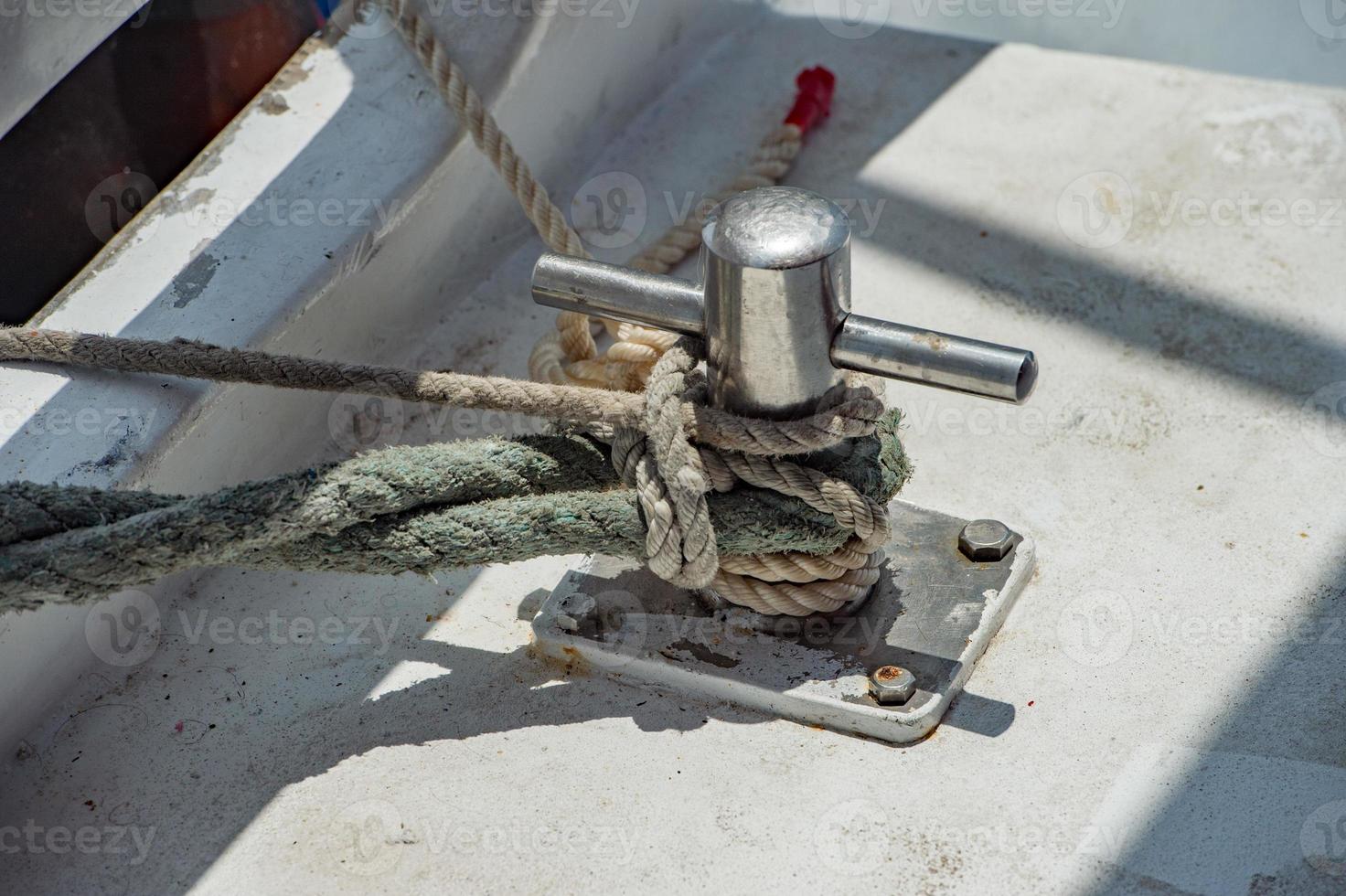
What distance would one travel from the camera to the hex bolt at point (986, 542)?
1.37 metres

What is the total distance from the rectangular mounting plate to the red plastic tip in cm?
86

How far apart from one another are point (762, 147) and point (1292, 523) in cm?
95

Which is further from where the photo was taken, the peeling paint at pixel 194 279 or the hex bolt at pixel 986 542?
the peeling paint at pixel 194 279

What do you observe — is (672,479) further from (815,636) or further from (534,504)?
(815,636)

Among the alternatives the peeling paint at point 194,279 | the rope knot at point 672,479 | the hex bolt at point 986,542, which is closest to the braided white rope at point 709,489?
the rope knot at point 672,479

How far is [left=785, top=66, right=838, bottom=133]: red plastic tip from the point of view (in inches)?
79.8

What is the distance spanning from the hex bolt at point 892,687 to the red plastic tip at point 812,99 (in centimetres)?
103

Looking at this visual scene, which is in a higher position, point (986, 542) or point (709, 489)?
point (709, 489)

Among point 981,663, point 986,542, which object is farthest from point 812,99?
point 981,663

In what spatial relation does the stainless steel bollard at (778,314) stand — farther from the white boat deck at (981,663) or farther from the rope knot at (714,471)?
the white boat deck at (981,663)

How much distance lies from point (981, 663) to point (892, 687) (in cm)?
14

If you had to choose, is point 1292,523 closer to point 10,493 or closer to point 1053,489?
point 1053,489

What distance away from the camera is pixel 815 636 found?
1.32m

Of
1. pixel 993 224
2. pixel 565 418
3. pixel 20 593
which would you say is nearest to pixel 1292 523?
pixel 993 224
